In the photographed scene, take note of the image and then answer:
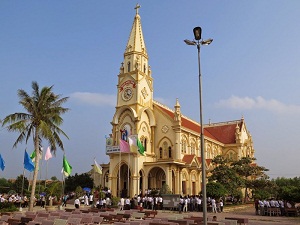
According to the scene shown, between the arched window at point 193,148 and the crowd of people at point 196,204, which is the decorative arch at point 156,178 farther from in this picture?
the crowd of people at point 196,204

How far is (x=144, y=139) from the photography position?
46.1 metres

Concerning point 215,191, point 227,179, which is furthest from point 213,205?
point 227,179

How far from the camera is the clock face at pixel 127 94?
155ft

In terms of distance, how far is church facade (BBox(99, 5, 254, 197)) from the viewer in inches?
1722

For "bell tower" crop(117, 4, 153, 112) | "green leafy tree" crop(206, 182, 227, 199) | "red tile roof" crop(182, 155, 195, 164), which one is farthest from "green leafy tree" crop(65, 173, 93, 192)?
"green leafy tree" crop(206, 182, 227, 199)

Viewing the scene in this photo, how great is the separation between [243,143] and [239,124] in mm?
5328

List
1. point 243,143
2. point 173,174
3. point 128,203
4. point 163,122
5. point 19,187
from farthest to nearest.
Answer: point 19,187
point 243,143
point 163,122
point 173,174
point 128,203

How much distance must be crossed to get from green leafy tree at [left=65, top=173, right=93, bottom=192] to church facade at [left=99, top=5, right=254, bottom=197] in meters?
12.6

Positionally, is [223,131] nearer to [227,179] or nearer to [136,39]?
[227,179]

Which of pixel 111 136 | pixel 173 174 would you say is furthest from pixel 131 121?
pixel 173 174

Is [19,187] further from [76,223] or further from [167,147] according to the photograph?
[76,223]

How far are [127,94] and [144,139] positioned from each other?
7.19m

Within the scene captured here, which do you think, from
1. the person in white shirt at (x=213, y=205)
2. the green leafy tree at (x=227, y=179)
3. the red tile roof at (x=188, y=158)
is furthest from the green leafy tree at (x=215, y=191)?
the red tile roof at (x=188, y=158)

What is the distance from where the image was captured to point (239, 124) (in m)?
68.9
